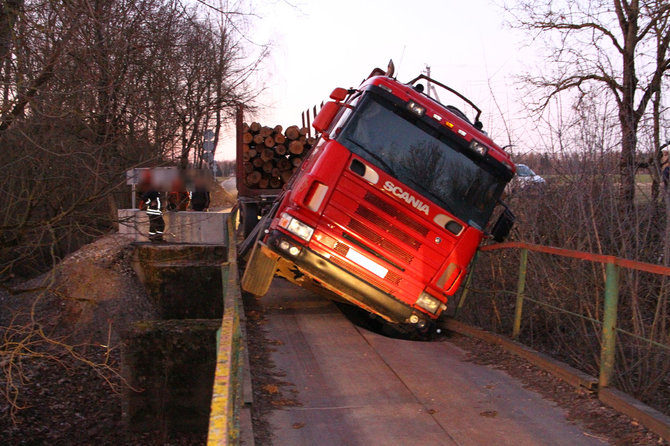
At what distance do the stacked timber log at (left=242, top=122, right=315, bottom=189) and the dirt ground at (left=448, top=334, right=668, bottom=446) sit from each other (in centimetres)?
892

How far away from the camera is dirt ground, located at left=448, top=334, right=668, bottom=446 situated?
5246 millimetres

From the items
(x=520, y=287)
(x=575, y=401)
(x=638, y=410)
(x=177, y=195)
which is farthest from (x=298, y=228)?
(x=177, y=195)

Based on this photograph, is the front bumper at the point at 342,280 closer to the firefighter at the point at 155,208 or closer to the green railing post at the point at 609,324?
the green railing post at the point at 609,324

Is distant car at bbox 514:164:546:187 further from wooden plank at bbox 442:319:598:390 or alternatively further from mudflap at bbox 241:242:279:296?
mudflap at bbox 241:242:279:296

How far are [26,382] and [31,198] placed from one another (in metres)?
3.51

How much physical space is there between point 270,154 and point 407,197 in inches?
332

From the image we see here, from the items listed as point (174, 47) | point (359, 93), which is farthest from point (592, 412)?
point (174, 47)

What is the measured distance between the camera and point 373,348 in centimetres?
859

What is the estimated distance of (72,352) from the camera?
844 centimetres

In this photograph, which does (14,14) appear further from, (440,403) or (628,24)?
(628,24)

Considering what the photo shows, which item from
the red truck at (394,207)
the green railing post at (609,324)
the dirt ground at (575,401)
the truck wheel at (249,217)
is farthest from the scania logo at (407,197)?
the truck wheel at (249,217)

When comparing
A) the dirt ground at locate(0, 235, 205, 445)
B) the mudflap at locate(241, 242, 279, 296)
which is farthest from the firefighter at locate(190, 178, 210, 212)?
the mudflap at locate(241, 242, 279, 296)

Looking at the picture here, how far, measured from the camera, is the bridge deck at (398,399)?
215 inches

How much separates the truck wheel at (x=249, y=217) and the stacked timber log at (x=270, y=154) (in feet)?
6.95
